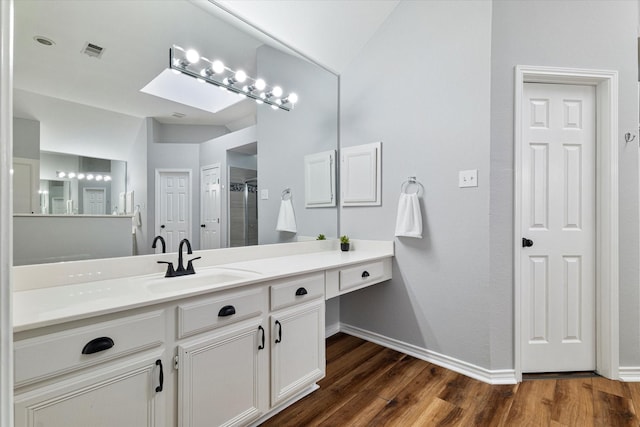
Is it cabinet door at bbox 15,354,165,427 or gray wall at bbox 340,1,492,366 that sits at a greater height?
gray wall at bbox 340,1,492,366

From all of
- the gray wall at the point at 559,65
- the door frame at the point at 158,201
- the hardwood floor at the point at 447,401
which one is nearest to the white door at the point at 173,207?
the door frame at the point at 158,201

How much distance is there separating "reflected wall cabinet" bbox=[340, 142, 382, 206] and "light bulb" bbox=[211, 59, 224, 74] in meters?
1.22

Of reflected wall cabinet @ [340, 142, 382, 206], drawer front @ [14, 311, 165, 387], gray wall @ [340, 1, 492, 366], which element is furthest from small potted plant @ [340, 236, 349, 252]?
drawer front @ [14, 311, 165, 387]

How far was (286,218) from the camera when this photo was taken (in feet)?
7.92

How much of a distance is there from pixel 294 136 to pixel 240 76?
64cm

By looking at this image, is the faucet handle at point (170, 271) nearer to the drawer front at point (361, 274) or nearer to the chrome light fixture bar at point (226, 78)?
the drawer front at point (361, 274)

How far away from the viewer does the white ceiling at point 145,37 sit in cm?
133

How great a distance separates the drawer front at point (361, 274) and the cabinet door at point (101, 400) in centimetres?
117

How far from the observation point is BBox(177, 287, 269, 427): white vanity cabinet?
1.22m

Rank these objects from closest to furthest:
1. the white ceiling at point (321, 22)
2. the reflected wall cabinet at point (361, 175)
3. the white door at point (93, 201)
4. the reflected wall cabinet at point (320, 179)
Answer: the white door at point (93, 201), the white ceiling at point (321, 22), the reflected wall cabinet at point (361, 175), the reflected wall cabinet at point (320, 179)

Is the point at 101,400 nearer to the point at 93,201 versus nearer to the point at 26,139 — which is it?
the point at 93,201

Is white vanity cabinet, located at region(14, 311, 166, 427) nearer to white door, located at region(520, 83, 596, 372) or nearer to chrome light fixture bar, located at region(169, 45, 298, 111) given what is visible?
chrome light fixture bar, located at region(169, 45, 298, 111)

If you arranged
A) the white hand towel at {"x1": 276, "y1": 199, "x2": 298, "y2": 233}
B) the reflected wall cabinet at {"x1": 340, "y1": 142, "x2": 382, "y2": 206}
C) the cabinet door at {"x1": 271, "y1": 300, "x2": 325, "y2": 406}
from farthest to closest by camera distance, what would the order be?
1. the reflected wall cabinet at {"x1": 340, "y1": 142, "x2": 382, "y2": 206}
2. the white hand towel at {"x1": 276, "y1": 199, "x2": 298, "y2": 233}
3. the cabinet door at {"x1": 271, "y1": 300, "x2": 325, "y2": 406}

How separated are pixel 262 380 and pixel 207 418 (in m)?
0.29
